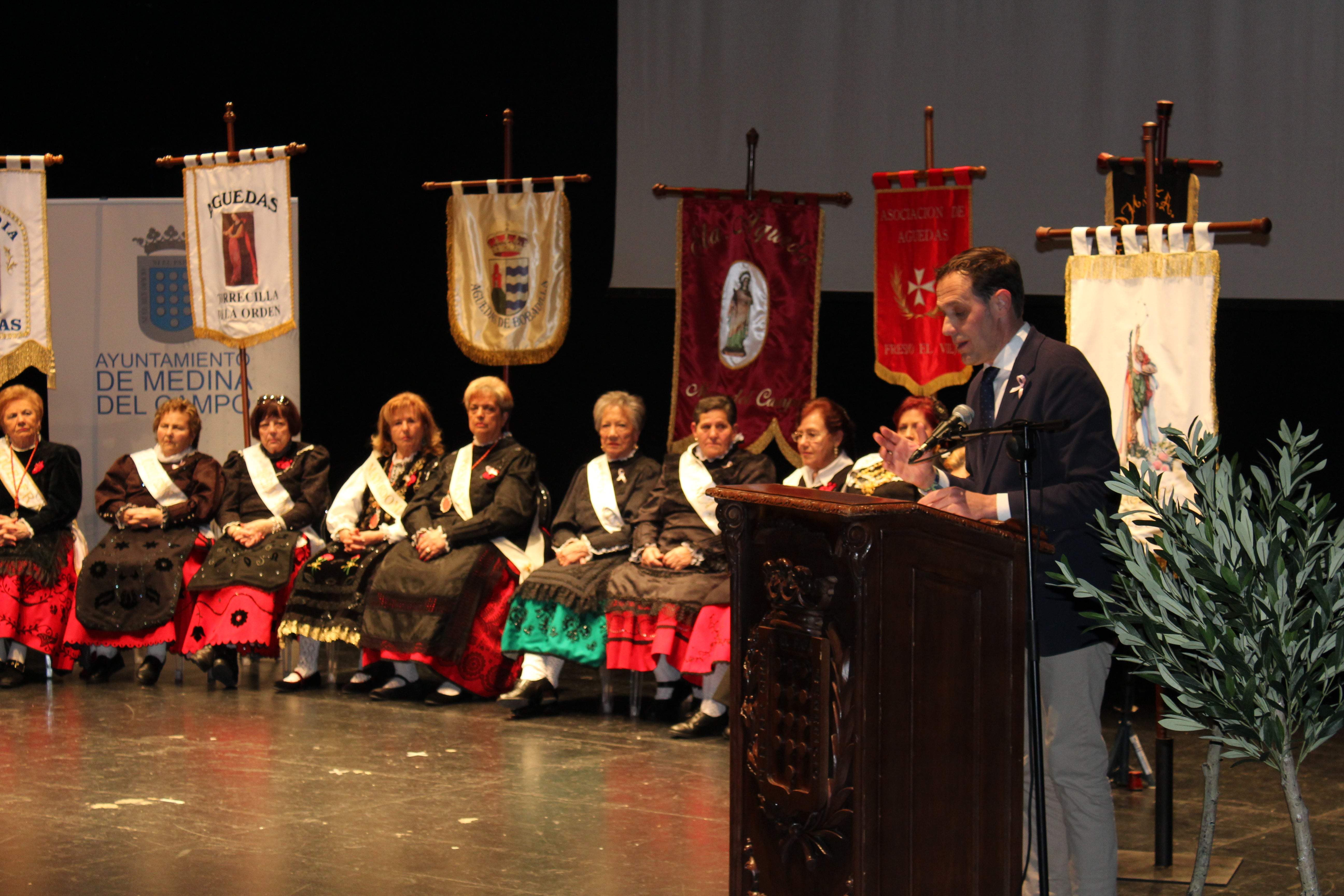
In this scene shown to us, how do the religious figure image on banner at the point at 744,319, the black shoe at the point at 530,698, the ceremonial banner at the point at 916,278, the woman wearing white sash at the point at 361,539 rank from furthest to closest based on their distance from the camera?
1. the religious figure image on banner at the point at 744,319
2. the woman wearing white sash at the point at 361,539
3. the ceremonial banner at the point at 916,278
4. the black shoe at the point at 530,698

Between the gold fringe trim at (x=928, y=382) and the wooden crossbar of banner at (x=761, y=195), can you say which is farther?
the wooden crossbar of banner at (x=761, y=195)

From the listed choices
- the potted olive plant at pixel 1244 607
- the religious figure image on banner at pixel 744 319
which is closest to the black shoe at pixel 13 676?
the religious figure image on banner at pixel 744 319

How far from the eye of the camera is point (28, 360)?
636 centimetres

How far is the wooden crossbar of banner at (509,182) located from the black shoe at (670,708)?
2.14 metres

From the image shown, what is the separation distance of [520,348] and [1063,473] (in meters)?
4.02

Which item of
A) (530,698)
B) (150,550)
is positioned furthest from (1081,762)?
(150,550)

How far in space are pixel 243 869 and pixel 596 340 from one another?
3752mm

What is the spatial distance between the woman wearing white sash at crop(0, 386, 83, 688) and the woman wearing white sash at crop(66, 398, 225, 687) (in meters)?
0.10

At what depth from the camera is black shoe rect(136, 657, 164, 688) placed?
5.73 m

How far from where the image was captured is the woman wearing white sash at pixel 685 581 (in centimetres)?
491

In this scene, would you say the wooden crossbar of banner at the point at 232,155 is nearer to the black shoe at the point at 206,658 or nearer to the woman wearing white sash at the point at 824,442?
the black shoe at the point at 206,658

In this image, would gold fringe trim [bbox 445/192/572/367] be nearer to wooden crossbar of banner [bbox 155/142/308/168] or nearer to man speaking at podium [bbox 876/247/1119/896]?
wooden crossbar of banner [bbox 155/142/308/168]

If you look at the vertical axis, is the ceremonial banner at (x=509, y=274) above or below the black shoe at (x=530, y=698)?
above

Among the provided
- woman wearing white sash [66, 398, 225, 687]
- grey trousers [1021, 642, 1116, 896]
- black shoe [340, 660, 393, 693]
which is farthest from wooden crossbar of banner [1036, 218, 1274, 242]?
woman wearing white sash [66, 398, 225, 687]
